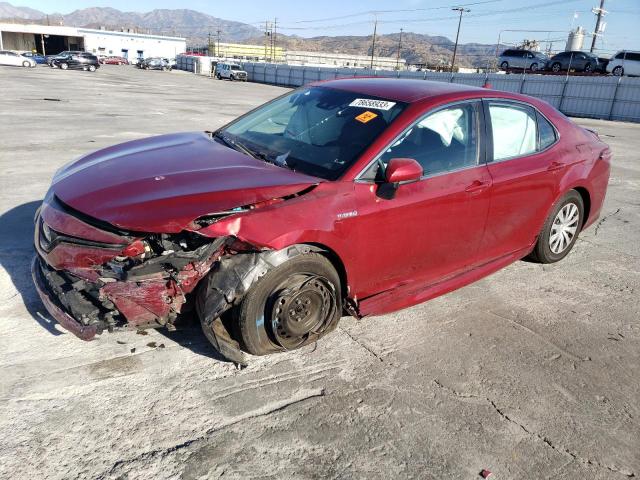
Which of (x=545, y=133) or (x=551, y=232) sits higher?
(x=545, y=133)

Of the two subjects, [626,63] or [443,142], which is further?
[626,63]

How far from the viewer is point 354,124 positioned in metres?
3.62

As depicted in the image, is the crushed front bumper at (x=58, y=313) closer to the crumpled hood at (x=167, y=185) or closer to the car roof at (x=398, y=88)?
the crumpled hood at (x=167, y=185)

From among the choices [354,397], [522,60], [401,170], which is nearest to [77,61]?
[522,60]

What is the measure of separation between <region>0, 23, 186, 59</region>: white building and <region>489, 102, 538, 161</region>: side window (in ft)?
303

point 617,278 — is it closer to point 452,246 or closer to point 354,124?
point 452,246

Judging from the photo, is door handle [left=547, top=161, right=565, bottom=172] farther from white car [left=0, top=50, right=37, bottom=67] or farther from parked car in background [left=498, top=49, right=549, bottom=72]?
white car [left=0, top=50, right=37, bottom=67]

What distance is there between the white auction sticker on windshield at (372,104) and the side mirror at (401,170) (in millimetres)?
611

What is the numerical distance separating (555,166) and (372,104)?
6.17ft

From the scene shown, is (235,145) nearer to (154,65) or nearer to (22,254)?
(22,254)

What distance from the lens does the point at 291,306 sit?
3068 millimetres

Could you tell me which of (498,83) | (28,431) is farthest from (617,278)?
(498,83)

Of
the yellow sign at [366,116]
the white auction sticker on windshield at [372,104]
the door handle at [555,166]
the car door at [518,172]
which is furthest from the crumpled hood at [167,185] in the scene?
the door handle at [555,166]

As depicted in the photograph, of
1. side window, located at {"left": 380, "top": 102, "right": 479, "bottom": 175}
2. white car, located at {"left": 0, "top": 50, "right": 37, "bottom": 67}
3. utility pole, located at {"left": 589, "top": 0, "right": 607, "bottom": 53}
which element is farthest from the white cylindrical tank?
side window, located at {"left": 380, "top": 102, "right": 479, "bottom": 175}
